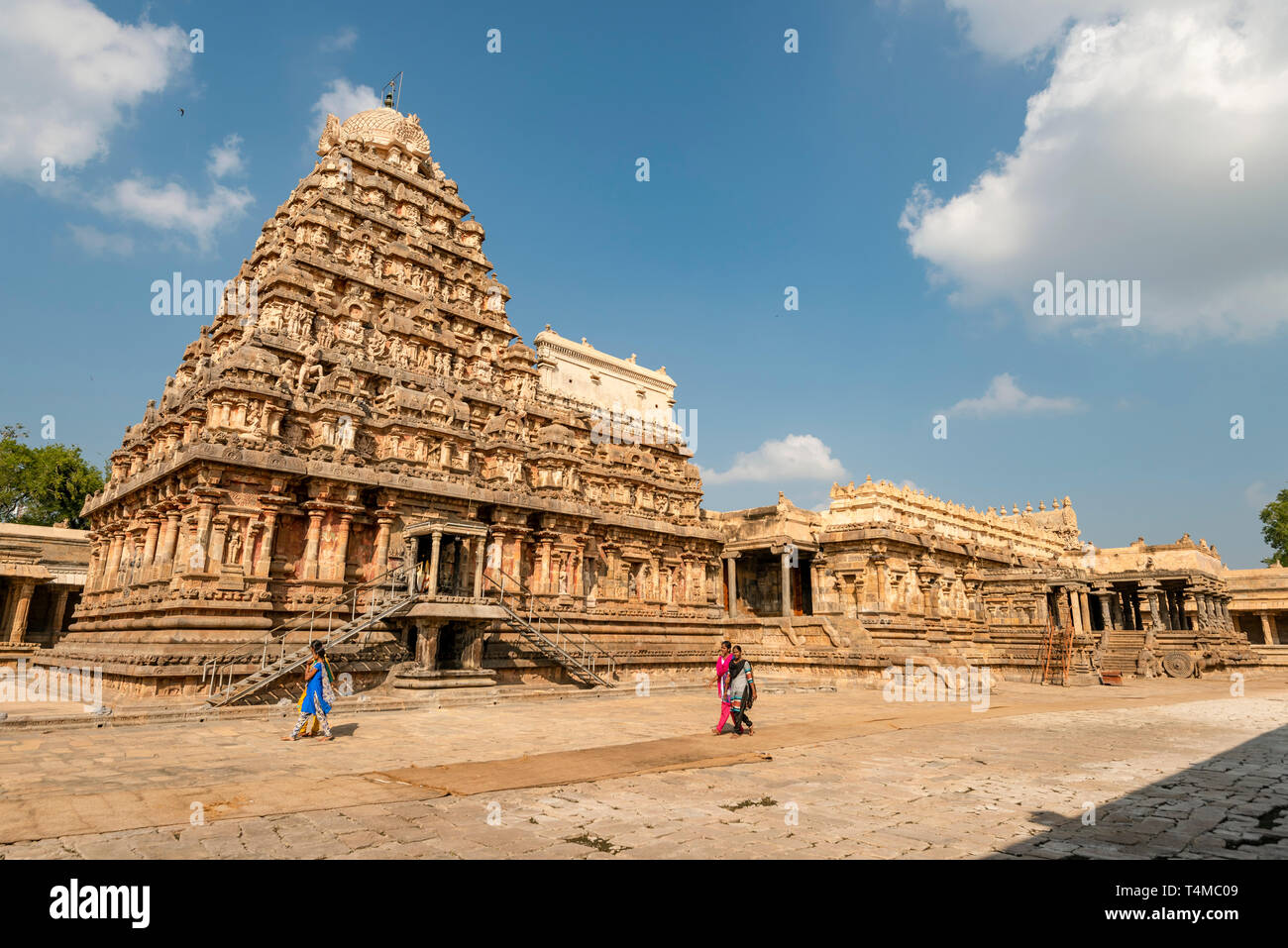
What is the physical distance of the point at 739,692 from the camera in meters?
13.8

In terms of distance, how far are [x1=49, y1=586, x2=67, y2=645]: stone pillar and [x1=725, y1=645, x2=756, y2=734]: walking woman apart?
4172 cm

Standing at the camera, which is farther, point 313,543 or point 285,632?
point 313,543

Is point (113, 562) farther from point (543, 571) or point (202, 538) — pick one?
point (543, 571)

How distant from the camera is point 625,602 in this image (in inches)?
1332

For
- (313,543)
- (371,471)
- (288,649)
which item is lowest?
(288,649)

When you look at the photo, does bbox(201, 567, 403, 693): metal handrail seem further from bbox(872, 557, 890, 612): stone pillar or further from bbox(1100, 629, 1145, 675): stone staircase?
bbox(1100, 629, 1145, 675): stone staircase

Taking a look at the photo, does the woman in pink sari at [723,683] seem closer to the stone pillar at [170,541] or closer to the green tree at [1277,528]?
the stone pillar at [170,541]

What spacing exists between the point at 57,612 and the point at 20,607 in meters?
3.90

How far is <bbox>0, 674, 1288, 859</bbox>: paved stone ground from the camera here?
6.18 meters

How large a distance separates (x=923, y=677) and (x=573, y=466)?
16.8 m

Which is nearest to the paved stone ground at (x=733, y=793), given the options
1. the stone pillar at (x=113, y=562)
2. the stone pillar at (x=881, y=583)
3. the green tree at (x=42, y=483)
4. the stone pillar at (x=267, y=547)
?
the stone pillar at (x=267, y=547)

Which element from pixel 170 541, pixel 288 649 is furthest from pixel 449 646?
pixel 170 541
